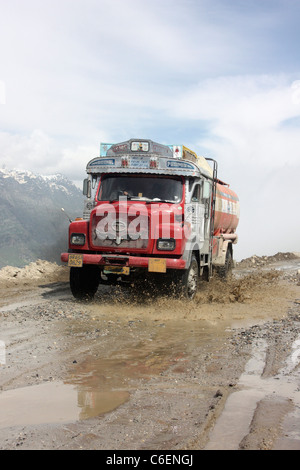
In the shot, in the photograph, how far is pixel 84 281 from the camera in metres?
9.42

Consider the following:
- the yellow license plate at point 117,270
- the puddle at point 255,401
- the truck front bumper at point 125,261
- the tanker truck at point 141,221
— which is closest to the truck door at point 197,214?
the tanker truck at point 141,221

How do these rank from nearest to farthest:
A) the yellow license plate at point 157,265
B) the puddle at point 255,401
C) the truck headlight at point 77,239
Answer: the puddle at point 255,401 → the yellow license plate at point 157,265 → the truck headlight at point 77,239

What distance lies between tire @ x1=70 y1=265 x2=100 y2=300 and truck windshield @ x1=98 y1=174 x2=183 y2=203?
Answer: 144cm

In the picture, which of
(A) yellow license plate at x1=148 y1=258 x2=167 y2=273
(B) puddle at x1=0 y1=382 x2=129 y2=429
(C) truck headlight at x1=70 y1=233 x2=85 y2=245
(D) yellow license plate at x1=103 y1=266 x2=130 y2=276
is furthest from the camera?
(C) truck headlight at x1=70 y1=233 x2=85 y2=245

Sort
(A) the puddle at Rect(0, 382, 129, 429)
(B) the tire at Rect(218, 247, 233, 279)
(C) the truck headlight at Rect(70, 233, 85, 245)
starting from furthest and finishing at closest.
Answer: (B) the tire at Rect(218, 247, 233, 279), (C) the truck headlight at Rect(70, 233, 85, 245), (A) the puddle at Rect(0, 382, 129, 429)

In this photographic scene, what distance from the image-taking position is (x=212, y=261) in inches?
448

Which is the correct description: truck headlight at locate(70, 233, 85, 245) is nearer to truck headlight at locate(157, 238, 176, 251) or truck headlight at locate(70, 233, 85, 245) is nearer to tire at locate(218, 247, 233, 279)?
truck headlight at locate(157, 238, 176, 251)

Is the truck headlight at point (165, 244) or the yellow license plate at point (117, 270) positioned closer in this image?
the truck headlight at point (165, 244)

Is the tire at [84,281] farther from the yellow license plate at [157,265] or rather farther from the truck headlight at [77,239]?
the yellow license plate at [157,265]

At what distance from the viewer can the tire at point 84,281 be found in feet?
30.0

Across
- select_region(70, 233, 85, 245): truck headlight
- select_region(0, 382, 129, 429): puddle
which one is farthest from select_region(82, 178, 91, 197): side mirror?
select_region(0, 382, 129, 429): puddle

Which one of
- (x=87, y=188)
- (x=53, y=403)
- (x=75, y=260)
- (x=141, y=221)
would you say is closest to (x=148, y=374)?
(x=53, y=403)

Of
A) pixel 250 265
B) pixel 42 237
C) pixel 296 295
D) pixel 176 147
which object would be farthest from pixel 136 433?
pixel 42 237

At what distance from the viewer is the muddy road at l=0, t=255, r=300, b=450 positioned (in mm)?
3279
